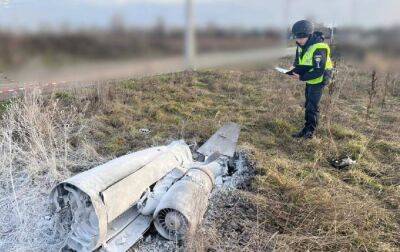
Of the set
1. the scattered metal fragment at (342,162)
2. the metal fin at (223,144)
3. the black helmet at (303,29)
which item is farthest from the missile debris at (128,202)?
the black helmet at (303,29)

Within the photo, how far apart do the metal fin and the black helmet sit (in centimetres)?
173

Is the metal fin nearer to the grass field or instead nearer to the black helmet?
the grass field

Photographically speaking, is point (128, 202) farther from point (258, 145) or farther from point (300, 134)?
point (300, 134)

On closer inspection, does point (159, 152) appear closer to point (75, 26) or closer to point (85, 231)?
point (85, 231)

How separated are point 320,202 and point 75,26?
126 inches

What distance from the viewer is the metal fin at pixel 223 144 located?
201 inches

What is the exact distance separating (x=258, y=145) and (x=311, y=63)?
56.9 inches

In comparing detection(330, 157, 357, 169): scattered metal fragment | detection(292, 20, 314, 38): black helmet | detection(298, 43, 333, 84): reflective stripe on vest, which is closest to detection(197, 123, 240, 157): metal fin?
detection(330, 157, 357, 169): scattered metal fragment

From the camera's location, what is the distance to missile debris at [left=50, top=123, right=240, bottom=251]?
3182 mm

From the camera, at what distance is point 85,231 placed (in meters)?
3.19

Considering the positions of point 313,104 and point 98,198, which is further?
point 313,104

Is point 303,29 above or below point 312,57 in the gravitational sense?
above

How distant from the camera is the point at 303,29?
581 centimetres

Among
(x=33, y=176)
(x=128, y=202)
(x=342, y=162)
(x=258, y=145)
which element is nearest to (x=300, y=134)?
(x=258, y=145)
